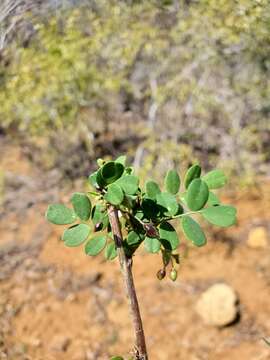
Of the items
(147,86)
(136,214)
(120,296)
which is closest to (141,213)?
(136,214)

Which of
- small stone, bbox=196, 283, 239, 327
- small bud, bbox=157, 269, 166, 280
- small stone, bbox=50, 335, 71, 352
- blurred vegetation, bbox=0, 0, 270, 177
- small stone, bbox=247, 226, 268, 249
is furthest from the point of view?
small stone, bbox=247, 226, 268, 249

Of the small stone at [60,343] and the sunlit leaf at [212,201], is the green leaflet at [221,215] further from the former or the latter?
the small stone at [60,343]

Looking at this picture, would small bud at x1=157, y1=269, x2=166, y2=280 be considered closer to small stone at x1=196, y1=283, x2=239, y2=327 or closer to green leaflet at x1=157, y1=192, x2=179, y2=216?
green leaflet at x1=157, y1=192, x2=179, y2=216

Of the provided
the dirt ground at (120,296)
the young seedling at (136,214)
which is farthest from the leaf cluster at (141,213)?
the dirt ground at (120,296)

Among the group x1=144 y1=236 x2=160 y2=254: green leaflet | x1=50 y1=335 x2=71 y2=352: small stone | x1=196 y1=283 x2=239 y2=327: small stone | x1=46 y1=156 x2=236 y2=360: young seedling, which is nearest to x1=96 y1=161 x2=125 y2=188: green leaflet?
x1=46 y1=156 x2=236 y2=360: young seedling

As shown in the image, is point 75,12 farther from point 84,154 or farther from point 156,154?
point 84,154

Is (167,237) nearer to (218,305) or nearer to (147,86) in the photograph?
(218,305)

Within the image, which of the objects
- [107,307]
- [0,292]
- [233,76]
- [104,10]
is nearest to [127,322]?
[107,307]
